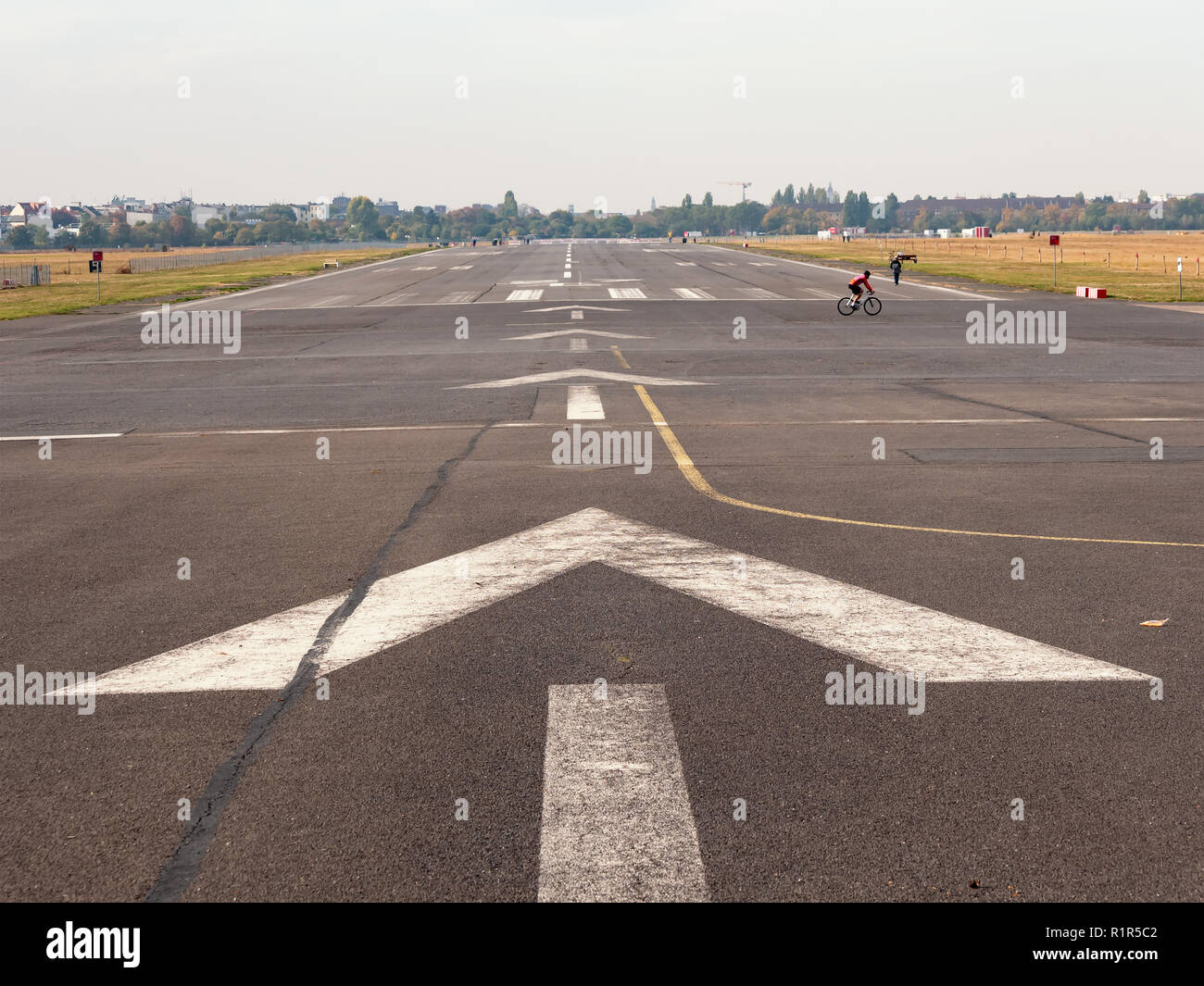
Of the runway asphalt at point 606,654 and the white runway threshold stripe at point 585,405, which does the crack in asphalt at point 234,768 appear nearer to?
the runway asphalt at point 606,654

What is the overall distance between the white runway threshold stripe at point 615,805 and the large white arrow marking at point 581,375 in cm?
1479

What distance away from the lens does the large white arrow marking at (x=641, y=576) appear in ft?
21.3

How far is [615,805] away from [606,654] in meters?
1.87

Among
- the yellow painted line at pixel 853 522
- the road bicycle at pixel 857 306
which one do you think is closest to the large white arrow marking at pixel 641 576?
the yellow painted line at pixel 853 522

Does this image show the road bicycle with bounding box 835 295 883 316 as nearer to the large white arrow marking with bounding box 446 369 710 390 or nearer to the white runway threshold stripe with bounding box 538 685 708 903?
the large white arrow marking with bounding box 446 369 710 390

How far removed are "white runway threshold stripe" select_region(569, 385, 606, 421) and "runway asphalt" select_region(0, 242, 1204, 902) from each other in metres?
0.49

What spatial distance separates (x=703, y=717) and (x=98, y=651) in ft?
12.1

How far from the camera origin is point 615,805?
16.1 ft

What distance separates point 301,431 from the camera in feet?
52.0

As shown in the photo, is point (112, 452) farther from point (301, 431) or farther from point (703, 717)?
point (703, 717)

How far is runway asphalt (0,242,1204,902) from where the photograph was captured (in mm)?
4512
